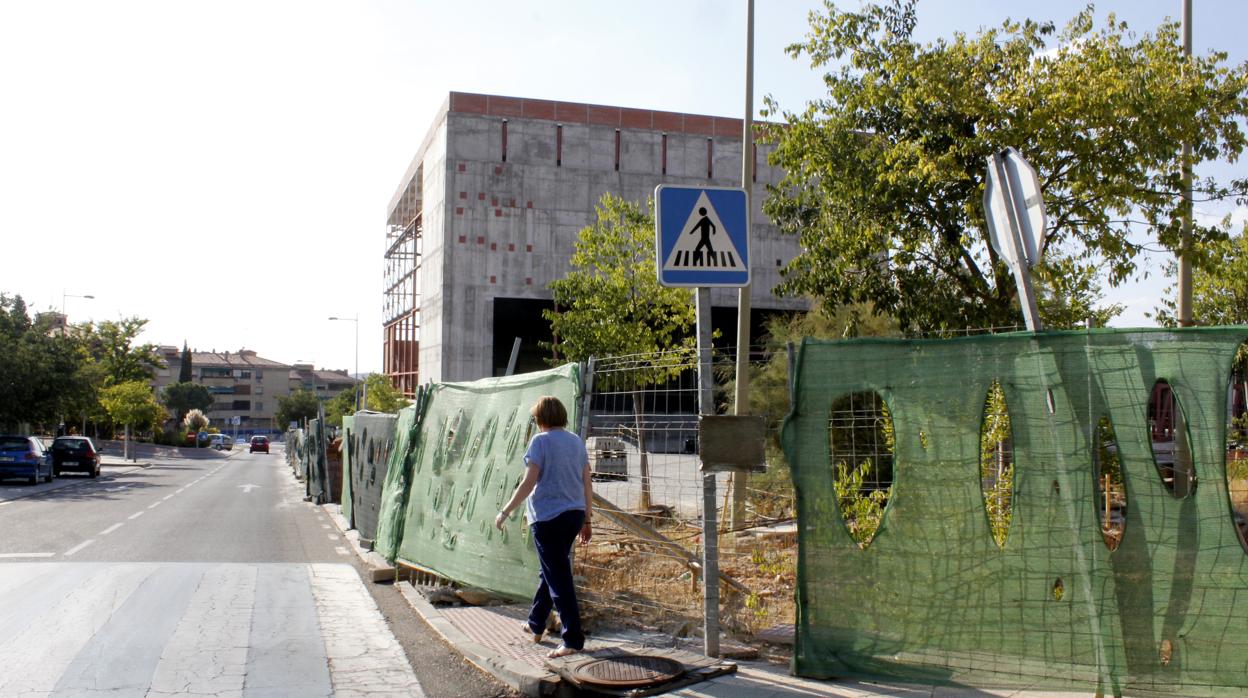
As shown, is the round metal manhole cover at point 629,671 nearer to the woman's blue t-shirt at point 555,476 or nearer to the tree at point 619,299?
the woman's blue t-shirt at point 555,476

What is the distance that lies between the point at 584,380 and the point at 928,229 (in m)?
6.02

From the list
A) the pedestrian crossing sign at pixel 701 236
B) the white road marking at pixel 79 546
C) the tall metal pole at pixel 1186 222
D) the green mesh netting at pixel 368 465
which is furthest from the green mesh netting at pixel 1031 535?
the white road marking at pixel 79 546

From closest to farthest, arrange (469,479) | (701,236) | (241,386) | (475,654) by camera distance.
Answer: (701,236) < (475,654) < (469,479) < (241,386)

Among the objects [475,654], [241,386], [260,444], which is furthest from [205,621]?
[241,386]

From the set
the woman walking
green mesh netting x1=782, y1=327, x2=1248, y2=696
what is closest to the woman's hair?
the woman walking

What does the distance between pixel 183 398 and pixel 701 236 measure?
123021 mm

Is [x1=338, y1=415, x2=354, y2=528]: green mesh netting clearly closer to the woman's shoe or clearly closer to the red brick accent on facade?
the woman's shoe

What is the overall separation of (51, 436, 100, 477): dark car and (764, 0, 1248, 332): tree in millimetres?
31215

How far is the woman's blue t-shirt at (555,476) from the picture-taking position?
621 centimetres

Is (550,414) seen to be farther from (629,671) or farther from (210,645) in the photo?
(210,645)

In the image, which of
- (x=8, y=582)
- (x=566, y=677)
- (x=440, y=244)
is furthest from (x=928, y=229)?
(x=440, y=244)

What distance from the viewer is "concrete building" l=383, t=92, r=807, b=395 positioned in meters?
46.0

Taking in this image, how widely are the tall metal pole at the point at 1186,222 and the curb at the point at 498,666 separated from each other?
790 cm

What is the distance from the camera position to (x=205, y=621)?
758 centimetres
